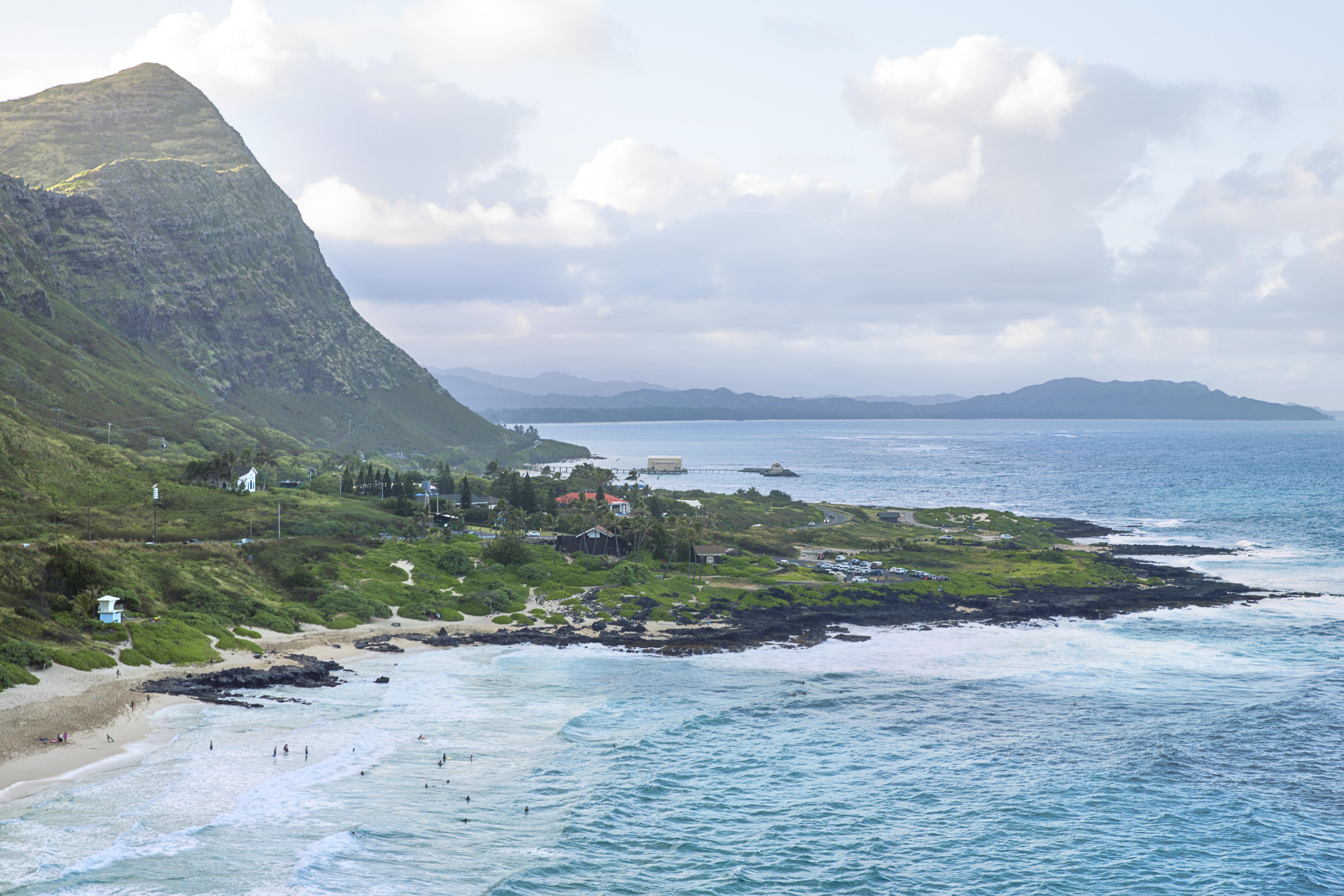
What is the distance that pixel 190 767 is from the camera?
154 ft

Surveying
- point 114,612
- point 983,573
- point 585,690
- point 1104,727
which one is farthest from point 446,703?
point 983,573

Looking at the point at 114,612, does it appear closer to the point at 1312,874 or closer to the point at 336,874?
the point at 336,874

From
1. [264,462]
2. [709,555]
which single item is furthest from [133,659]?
[264,462]

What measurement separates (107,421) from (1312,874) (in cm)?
22042

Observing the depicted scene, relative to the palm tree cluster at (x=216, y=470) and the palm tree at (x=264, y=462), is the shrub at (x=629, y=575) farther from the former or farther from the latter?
the palm tree at (x=264, y=462)

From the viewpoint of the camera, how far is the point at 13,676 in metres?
54.8

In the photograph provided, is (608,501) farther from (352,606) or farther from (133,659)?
(133,659)

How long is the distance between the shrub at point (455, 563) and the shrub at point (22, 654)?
4740 centimetres

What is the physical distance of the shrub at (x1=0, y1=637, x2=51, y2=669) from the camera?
5672 cm

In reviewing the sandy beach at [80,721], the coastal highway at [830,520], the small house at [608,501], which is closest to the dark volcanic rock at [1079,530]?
the coastal highway at [830,520]

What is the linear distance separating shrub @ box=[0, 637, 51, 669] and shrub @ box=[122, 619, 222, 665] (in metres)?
6.72

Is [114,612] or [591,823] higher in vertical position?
[114,612]

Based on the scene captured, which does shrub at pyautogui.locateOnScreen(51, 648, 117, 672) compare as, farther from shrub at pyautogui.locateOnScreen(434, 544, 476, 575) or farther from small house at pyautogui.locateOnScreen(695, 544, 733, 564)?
small house at pyautogui.locateOnScreen(695, 544, 733, 564)

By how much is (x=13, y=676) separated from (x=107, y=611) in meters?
13.9
